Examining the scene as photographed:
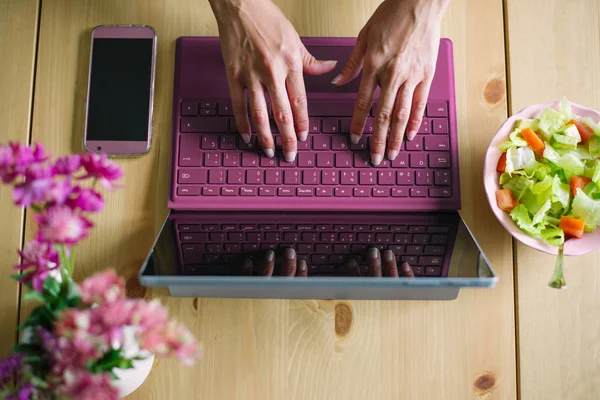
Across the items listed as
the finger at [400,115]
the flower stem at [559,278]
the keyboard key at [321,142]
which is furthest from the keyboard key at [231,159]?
the flower stem at [559,278]

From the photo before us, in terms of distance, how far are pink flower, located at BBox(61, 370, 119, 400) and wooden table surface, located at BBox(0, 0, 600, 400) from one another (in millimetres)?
282

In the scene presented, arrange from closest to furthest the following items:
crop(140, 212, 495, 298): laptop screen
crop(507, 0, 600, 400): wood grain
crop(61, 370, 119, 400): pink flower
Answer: crop(61, 370, 119, 400): pink flower
crop(140, 212, 495, 298): laptop screen
crop(507, 0, 600, 400): wood grain

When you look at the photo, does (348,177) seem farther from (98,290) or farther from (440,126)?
(98,290)

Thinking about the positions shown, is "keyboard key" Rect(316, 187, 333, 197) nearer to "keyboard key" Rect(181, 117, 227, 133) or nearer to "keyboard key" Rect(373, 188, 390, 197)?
"keyboard key" Rect(373, 188, 390, 197)

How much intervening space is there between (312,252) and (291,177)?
0.44 feet

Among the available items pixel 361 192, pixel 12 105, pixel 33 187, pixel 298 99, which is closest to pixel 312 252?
pixel 361 192

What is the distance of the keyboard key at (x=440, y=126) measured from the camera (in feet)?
2.46

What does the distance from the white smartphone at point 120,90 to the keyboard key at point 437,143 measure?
43 cm

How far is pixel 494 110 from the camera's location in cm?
78

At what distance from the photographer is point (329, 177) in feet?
2.39

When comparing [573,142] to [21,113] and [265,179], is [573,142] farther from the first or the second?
[21,113]

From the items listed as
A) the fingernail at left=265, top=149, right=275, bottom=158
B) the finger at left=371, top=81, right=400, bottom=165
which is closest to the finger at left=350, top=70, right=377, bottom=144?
the finger at left=371, top=81, right=400, bottom=165

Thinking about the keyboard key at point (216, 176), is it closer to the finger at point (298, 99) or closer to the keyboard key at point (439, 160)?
the finger at point (298, 99)

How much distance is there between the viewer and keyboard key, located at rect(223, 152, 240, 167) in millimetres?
734
